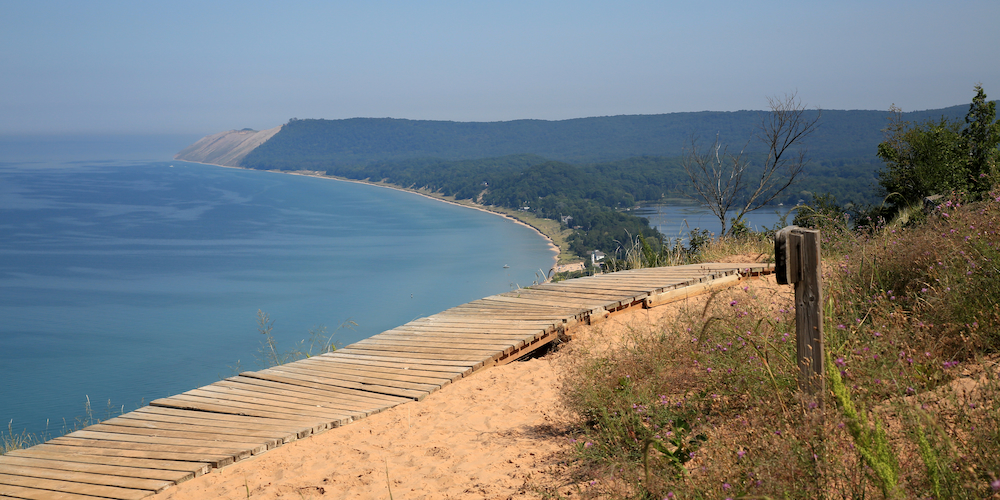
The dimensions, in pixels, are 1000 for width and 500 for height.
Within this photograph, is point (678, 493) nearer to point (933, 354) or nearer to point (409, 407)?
point (933, 354)

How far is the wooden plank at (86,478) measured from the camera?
3195mm

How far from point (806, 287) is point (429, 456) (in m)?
2.25

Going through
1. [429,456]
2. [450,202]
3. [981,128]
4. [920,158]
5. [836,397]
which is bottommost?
[450,202]

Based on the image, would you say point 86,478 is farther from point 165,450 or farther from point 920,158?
point 920,158


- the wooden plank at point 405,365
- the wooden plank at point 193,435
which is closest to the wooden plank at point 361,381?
the wooden plank at point 405,365

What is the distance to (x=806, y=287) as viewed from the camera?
93.6 inches

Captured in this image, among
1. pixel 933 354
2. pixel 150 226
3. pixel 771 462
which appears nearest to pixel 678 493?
pixel 771 462

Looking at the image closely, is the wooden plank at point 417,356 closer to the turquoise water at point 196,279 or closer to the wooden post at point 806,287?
the turquoise water at point 196,279

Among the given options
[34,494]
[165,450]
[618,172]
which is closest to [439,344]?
[165,450]

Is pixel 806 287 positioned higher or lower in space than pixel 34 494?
higher

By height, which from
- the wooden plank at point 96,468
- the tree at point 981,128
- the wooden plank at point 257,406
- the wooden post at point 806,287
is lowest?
the wooden plank at point 257,406

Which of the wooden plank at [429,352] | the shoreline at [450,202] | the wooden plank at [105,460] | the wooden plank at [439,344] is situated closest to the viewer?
the wooden plank at [105,460]

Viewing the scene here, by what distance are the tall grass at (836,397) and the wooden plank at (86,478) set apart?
2.25 metres

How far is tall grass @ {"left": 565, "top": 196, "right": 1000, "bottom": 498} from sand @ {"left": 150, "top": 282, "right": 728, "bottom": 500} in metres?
0.31
